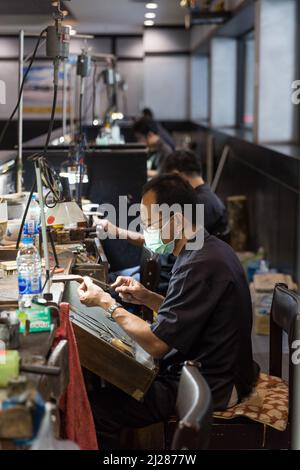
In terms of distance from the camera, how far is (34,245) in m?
2.90

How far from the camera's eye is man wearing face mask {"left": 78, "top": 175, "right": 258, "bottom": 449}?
93.0 inches

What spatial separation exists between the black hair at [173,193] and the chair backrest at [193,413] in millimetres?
831

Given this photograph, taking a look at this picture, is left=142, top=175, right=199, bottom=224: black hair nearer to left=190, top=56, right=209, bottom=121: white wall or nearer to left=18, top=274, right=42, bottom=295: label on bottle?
left=18, top=274, right=42, bottom=295: label on bottle

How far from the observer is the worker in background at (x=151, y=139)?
764 centimetres

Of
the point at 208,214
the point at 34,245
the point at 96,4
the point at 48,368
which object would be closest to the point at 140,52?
the point at 96,4

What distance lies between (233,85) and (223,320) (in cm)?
885

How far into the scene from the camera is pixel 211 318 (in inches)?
94.2

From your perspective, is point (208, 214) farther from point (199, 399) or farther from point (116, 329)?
point (199, 399)

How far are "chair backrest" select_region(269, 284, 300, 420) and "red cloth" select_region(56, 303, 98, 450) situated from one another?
2.14ft

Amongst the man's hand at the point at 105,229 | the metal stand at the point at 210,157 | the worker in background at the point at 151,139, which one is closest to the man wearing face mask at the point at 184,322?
the man's hand at the point at 105,229

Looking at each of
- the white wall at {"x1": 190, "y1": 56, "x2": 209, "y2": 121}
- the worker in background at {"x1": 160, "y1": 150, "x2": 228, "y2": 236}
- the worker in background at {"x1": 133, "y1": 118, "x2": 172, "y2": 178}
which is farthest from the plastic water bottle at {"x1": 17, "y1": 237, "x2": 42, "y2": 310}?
the white wall at {"x1": 190, "y1": 56, "x2": 209, "y2": 121}

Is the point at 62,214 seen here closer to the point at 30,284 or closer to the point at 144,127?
the point at 30,284

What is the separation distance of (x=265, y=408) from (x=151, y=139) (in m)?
5.52

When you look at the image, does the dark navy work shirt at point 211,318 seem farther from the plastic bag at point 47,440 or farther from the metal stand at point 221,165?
the metal stand at point 221,165
